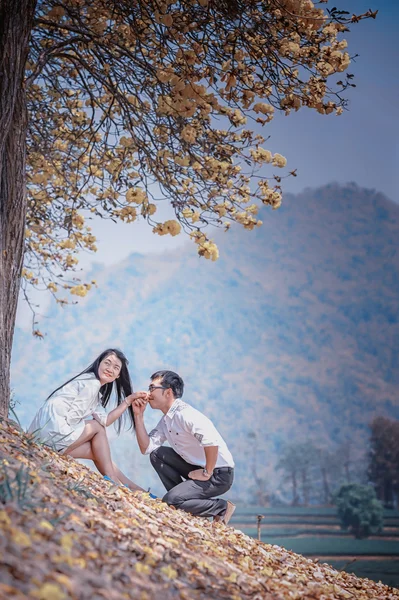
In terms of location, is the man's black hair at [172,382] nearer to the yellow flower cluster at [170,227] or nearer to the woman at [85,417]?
the woman at [85,417]

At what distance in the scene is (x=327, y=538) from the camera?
13.4 m

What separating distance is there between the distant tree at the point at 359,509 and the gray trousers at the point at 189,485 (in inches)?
437

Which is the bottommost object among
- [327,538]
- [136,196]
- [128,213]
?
[327,538]

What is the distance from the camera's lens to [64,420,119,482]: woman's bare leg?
3396 millimetres

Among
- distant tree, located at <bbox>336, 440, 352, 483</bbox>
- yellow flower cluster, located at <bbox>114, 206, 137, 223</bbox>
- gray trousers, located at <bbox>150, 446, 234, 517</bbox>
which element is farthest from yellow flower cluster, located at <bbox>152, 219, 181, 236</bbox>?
distant tree, located at <bbox>336, 440, 352, 483</bbox>

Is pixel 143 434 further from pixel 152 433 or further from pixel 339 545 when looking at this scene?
pixel 339 545

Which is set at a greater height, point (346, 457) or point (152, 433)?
point (346, 457)

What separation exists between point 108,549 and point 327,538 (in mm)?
12728

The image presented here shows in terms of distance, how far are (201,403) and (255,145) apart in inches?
454

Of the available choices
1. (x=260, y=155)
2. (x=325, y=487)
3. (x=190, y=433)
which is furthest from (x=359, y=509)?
(x=260, y=155)

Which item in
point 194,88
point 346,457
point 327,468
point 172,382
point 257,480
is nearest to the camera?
point 194,88

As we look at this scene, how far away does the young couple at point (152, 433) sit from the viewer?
3.41 metres

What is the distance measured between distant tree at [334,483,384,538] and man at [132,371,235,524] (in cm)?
1112

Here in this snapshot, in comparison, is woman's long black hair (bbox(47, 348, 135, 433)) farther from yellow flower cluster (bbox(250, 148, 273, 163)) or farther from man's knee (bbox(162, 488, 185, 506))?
yellow flower cluster (bbox(250, 148, 273, 163))
